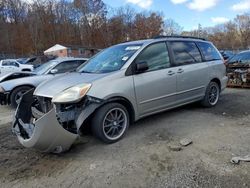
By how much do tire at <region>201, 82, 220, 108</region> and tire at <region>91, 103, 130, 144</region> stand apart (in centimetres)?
256

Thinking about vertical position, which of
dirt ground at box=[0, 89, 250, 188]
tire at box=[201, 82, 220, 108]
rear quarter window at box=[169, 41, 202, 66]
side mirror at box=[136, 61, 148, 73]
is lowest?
dirt ground at box=[0, 89, 250, 188]

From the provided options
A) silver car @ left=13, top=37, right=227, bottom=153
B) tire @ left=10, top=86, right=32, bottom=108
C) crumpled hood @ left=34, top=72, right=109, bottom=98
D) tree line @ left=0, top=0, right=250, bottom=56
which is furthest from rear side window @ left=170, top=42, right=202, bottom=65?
tree line @ left=0, top=0, right=250, bottom=56

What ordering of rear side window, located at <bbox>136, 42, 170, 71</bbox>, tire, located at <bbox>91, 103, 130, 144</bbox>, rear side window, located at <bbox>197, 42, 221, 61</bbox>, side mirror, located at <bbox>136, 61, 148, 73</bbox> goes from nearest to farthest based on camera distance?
tire, located at <bbox>91, 103, 130, 144</bbox> < side mirror, located at <bbox>136, 61, 148, 73</bbox> < rear side window, located at <bbox>136, 42, 170, 71</bbox> < rear side window, located at <bbox>197, 42, 221, 61</bbox>

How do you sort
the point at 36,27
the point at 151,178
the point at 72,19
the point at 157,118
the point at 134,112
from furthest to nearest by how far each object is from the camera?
1. the point at 72,19
2. the point at 36,27
3. the point at 157,118
4. the point at 134,112
5. the point at 151,178

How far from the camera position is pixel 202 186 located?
3.24 m

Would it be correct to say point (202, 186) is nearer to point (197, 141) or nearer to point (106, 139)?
point (197, 141)

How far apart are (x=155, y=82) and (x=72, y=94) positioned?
169 centimetres

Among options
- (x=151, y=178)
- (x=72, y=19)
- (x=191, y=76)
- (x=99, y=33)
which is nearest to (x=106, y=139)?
(x=151, y=178)

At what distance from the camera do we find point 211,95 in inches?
266

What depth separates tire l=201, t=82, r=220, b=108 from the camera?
21.6 ft

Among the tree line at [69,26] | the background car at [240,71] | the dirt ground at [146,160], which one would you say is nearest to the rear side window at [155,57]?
the dirt ground at [146,160]

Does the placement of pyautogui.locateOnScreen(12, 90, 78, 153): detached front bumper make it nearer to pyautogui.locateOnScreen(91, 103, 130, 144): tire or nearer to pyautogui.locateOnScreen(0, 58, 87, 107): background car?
pyautogui.locateOnScreen(91, 103, 130, 144): tire

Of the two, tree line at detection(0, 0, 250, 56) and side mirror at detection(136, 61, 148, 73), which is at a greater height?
tree line at detection(0, 0, 250, 56)

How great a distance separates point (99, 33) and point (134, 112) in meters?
66.9
